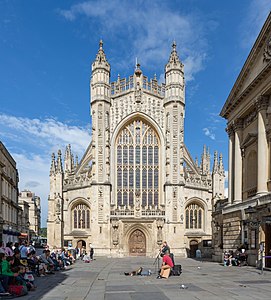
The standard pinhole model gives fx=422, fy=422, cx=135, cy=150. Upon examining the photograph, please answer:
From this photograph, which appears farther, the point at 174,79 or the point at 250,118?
the point at 174,79

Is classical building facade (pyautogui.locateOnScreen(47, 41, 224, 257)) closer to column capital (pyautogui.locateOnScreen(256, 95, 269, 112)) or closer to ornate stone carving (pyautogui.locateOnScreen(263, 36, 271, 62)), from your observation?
column capital (pyautogui.locateOnScreen(256, 95, 269, 112))

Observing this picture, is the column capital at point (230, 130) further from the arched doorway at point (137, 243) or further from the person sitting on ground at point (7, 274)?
the person sitting on ground at point (7, 274)

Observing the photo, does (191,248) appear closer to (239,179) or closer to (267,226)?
(239,179)

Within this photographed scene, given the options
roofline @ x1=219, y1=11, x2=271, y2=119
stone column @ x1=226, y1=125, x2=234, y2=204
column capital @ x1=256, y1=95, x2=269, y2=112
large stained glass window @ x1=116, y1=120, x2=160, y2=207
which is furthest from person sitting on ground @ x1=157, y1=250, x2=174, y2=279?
large stained glass window @ x1=116, y1=120, x2=160, y2=207

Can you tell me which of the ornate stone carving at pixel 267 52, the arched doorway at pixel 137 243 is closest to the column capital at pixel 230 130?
the ornate stone carving at pixel 267 52

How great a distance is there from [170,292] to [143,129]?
3569cm

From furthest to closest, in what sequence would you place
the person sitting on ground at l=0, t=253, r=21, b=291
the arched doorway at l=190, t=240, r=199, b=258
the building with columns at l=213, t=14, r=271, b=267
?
the arched doorway at l=190, t=240, r=199, b=258, the building with columns at l=213, t=14, r=271, b=267, the person sitting on ground at l=0, t=253, r=21, b=291

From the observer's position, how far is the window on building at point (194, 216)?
4844 cm

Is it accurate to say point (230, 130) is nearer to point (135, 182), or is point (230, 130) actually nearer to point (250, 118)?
point (250, 118)

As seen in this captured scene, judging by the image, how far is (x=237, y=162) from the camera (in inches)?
1228

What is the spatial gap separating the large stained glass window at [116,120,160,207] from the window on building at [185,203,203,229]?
4050mm

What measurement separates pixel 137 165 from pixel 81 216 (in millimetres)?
8696

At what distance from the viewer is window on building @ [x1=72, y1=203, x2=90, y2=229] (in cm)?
4806

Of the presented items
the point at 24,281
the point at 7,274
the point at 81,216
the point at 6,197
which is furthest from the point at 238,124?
the point at 6,197
